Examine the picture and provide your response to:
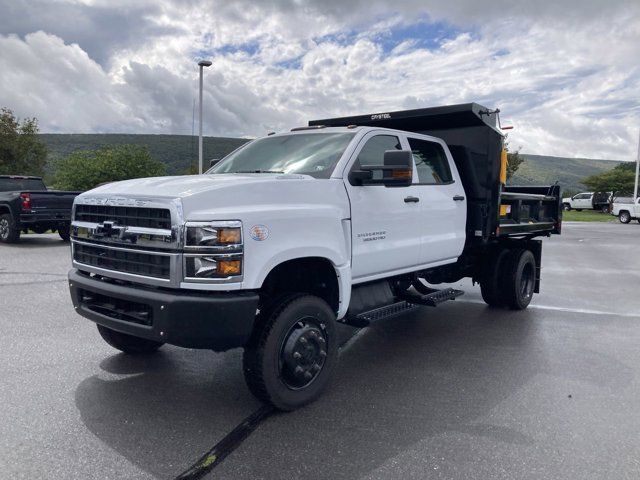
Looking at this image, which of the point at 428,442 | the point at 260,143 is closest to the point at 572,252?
the point at 260,143

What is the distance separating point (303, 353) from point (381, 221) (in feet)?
4.64

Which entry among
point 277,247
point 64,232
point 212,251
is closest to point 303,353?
point 277,247

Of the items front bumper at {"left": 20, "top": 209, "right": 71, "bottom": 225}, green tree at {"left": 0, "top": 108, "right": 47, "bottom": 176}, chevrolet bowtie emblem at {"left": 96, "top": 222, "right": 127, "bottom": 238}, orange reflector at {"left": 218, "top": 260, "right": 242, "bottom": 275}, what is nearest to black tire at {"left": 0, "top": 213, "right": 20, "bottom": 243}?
front bumper at {"left": 20, "top": 209, "right": 71, "bottom": 225}

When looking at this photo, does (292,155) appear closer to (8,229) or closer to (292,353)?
(292,353)

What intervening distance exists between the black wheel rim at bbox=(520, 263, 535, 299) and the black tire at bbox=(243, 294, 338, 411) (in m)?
→ 4.23

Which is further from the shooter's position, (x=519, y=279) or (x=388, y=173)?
(x=519, y=279)

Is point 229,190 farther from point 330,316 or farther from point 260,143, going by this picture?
point 260,143

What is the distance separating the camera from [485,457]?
312 centimetres

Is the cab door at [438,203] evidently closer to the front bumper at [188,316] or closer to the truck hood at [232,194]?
the truck hood at [232,194]

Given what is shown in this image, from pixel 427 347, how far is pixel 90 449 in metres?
3.32

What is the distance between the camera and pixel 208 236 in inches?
129

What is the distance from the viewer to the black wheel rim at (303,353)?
3.70m

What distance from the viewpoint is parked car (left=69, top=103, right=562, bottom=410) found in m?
3.32

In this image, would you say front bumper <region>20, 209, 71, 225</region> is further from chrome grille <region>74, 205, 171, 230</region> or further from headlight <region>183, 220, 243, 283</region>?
headlight <region>183, 220, 243, 283</region>
